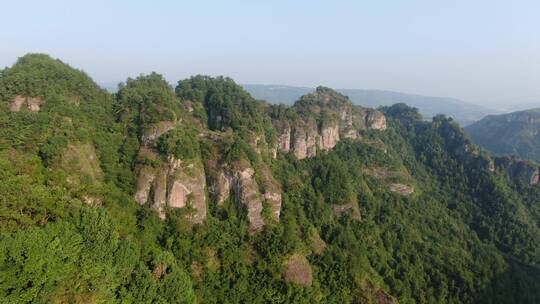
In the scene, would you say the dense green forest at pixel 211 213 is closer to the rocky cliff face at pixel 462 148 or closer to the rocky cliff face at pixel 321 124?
the rocky cliff face at pixel 321 124

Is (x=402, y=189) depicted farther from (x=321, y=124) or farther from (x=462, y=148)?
(x=462, y=148)

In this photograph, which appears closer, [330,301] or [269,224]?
[330,301]

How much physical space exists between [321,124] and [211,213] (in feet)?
146

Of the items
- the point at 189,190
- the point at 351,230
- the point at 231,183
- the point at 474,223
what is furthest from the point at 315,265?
Answer: the point at 474,223

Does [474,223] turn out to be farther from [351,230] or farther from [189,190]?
[189,190]

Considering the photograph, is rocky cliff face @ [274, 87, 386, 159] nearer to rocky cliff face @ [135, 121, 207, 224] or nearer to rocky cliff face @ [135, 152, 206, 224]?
rocky cliff face @ [135, 121, 207, 224]

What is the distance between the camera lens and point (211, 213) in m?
53.1

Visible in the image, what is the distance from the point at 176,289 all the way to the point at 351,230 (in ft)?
115

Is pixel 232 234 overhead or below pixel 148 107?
below

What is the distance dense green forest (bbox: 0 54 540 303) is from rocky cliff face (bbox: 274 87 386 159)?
592 mm

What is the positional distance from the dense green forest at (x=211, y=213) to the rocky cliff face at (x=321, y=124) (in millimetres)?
592

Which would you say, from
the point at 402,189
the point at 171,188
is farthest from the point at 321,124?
the point at 171,188

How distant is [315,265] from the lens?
53625 mm

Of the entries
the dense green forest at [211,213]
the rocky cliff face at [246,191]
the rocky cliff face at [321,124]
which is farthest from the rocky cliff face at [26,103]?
the rocky cliff face at [321,124]
